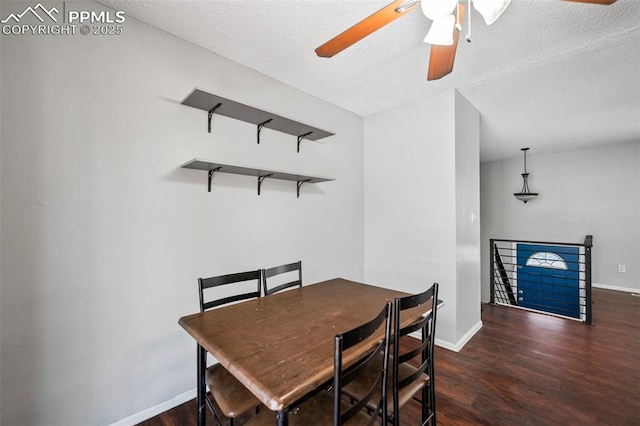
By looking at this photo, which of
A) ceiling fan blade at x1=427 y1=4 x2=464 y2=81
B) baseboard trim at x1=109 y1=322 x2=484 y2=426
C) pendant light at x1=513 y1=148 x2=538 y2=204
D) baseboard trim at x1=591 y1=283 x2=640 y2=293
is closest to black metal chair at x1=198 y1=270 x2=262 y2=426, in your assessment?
baseboard trim at x1=109 y1=322 x2=484 y2=426

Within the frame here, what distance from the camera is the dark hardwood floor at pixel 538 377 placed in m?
1.74

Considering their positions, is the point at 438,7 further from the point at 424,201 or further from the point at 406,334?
the point at 424,201

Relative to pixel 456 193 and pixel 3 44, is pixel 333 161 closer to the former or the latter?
pixel 456 193

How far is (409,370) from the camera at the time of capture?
1.43 meters

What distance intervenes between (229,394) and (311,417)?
394 mm

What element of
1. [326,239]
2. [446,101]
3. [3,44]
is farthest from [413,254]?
[3,44]

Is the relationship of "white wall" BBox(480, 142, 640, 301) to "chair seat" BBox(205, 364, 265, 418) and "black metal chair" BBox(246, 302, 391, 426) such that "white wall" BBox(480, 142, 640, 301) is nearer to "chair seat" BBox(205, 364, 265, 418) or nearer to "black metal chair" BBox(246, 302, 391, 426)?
"black metal chair" BBox(246, 302, 391, 426)

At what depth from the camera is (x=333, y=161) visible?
3.01 m

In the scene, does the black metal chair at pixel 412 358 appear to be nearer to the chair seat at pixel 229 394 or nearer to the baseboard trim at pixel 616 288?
the chair seat at pixel 229 394

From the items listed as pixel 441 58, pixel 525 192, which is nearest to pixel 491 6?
pixel 441 58

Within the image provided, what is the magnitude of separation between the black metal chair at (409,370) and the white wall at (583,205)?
5.19 metres

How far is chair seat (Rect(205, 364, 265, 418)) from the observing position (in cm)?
114

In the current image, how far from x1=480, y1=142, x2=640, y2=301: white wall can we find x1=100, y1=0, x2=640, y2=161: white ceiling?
2.05 meters

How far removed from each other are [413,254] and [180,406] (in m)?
2.39
